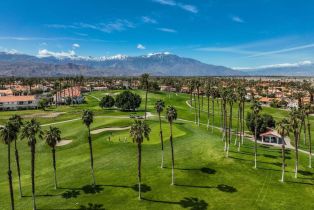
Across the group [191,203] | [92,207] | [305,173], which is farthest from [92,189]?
[305,173]

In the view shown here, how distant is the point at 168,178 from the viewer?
66.6 m

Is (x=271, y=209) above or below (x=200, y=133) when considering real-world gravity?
below

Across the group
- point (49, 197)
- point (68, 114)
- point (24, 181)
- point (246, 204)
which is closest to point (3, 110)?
point (68, 114)

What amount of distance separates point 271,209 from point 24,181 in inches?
2139

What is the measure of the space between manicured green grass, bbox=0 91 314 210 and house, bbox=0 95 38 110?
9784 cm

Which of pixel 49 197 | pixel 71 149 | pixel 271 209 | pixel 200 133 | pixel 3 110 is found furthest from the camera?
pixel 3 110

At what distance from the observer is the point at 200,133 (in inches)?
3974

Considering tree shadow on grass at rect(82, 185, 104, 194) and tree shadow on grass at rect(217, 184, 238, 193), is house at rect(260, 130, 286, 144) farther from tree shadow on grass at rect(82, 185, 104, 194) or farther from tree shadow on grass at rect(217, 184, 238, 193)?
tree shadow on grass at rect(82, 185, 104, 194)

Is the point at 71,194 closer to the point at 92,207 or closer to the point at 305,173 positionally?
the point at 92,207

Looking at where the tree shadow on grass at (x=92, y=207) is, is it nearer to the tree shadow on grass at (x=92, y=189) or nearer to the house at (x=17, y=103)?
the tree shadow on grass at (x=92, y=189)

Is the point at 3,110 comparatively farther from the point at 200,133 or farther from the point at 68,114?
the point at 200,133

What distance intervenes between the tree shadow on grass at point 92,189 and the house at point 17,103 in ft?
453

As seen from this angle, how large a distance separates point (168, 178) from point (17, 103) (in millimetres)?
149193

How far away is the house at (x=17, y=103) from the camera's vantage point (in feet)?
593
